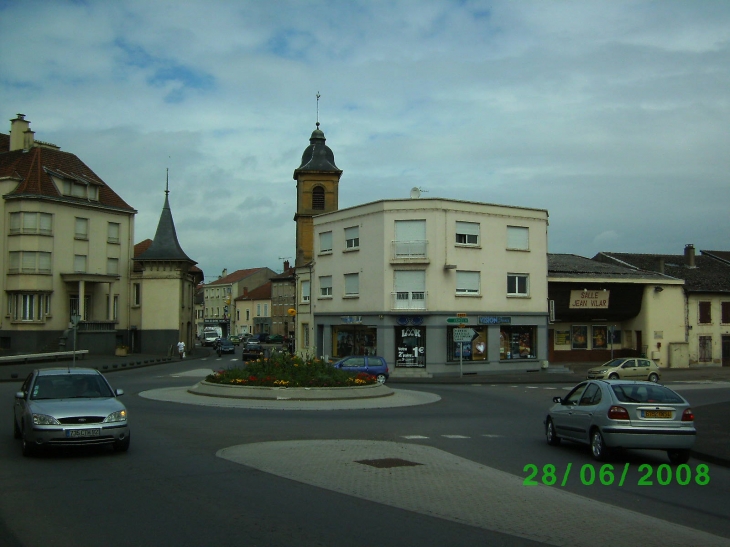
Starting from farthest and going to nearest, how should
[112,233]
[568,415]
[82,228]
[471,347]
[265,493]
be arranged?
[112,233] → [82,228] → [471,347] → [568,415] → [265,493]

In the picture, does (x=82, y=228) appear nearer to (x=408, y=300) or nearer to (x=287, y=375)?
(x=408, y=300)

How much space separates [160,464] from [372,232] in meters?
32.5

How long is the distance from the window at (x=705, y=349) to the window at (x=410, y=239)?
24179 mm

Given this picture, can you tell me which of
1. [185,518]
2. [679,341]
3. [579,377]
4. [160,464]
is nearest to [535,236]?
Answer: [579,377]

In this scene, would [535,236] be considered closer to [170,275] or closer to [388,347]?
[388,347]

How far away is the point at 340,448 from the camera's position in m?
14.2

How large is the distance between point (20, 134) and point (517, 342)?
137 ft

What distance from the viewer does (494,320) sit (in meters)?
44.2

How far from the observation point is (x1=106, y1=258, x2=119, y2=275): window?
60031 millimetres

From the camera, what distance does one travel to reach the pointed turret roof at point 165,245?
62.5 metres

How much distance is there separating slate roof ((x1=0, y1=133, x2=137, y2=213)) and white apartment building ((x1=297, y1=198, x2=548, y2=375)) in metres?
21.4

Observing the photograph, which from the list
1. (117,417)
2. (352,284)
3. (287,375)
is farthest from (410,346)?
(117,417)

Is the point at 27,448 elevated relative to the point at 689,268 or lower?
lower

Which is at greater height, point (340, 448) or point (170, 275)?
point (170, 275)
